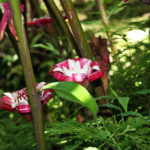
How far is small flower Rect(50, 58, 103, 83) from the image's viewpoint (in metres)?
0.55

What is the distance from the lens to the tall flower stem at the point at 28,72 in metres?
0.48

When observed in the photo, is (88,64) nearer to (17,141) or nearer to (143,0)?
(143,0)

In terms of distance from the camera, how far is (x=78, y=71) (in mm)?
577

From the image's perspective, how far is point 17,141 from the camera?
897 millimetres

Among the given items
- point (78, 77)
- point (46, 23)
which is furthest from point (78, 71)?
point (46, 23)

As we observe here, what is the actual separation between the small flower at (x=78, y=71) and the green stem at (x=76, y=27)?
45mm

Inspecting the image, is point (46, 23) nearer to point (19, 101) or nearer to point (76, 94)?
point (19, 101)

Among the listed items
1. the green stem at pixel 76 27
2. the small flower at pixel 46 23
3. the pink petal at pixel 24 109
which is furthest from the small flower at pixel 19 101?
the small flower at pixel 46 23

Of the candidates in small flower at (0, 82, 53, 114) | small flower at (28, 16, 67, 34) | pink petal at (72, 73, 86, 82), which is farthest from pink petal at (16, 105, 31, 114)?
small flower at (28, 16, 67, 34)

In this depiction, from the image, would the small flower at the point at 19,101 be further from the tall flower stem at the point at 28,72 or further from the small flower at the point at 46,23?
the small flower at the point at 46,23

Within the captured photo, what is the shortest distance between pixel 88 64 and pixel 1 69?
5.86 feet

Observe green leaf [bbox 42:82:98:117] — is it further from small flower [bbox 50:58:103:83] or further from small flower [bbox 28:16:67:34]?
small flower [bbox 28:16:67:34]

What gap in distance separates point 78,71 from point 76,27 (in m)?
0.11

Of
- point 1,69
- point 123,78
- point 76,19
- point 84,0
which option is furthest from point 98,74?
point 84,0
